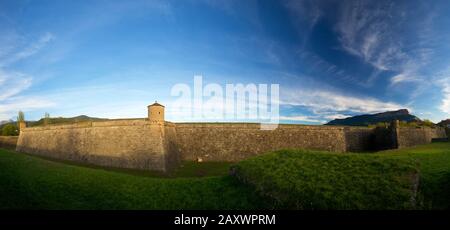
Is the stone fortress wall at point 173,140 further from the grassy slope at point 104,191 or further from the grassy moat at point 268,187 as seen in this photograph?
the grassy moat at point 268,187

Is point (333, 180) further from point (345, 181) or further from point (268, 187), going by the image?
point (268, 187)

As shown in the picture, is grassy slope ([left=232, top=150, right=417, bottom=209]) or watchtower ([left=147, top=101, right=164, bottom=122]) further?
watchtower ([left=147, top=101, right=164, bottom=122])

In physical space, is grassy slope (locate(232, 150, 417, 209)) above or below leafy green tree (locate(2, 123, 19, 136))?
below

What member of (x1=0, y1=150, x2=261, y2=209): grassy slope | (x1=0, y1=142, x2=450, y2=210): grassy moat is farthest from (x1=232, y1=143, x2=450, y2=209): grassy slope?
(x1=0, y1=150, x2=261, y2=209): grassy slope

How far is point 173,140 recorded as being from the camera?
98.1 feet

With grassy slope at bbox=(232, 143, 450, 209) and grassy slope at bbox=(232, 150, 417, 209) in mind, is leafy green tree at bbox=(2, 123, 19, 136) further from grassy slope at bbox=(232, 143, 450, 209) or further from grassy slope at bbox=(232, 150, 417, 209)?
grassy slope at bbox=(232, 143, 450, 209)

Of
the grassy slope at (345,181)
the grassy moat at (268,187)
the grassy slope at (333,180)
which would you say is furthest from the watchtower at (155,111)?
the grassy slope at (345,181)

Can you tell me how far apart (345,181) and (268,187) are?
2849mm

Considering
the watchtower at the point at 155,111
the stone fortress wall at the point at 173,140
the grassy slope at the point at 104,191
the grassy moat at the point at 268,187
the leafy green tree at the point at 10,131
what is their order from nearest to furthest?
the grassy moat at the point at 268,187 → the grassy slope at the point at 104,191 → the stone fortress wall at the point at 173,140 → the watchtower at the point at 155,111 → the leafy green tree at the point at 10,131

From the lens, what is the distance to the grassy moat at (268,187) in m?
9.97

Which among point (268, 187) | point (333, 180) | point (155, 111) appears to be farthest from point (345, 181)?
point (155, 111)

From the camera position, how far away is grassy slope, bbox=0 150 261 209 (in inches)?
443

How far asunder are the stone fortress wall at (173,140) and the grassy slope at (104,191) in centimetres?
1038
